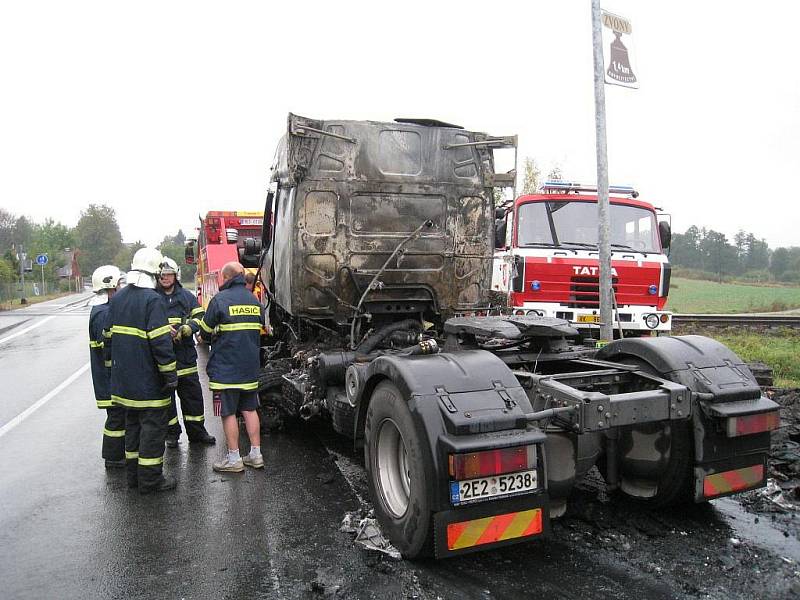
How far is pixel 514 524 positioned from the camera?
315 cm

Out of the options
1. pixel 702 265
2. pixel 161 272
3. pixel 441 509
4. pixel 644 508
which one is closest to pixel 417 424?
pixel 441 509

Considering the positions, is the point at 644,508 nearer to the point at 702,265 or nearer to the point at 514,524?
the point at 514,524

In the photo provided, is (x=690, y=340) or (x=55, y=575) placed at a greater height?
(x=690, y=340)

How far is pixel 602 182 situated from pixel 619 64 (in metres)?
Result: 1.69

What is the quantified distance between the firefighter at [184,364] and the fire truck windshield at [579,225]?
4.76 meters

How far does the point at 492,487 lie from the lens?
3096 millimetres

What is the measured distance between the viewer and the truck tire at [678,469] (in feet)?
12.3

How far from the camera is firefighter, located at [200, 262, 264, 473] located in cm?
518

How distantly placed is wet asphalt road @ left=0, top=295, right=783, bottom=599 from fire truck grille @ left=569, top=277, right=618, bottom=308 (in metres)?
4.32

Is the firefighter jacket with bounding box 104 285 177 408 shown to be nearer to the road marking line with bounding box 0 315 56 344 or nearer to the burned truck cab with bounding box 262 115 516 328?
the burned truck cab with bounding box 262 115 516 328

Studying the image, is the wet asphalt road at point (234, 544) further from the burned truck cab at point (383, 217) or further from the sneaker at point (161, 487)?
the burned truck cab at point (383, 217)

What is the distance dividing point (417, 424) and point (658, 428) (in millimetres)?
1624

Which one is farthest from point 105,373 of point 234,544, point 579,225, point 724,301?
point 724,301

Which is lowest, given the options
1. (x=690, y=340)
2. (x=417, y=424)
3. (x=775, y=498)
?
(x=775, y=498)
